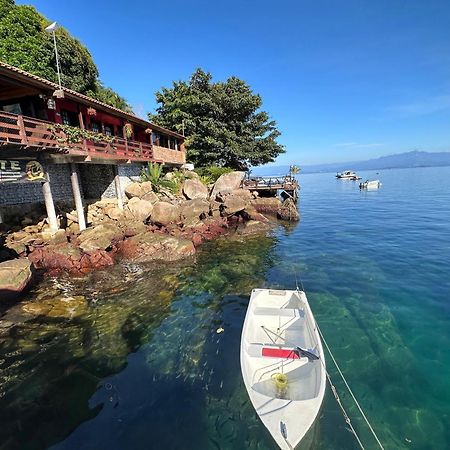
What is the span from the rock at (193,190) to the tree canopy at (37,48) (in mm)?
17412

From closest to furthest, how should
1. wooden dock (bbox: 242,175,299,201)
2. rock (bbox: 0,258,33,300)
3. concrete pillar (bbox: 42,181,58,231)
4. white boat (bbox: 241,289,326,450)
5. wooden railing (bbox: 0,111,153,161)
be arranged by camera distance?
white boat (bbox: 241,289,326,450)
rock (bbox: 0,258,33,300)
wooden railing (bbox: 0,111,153,161)
concrete pillar (bbox: 42,181,58,231)
wooden dock (bbox: 242,175,299,201)

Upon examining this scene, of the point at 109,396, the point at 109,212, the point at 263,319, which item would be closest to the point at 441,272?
the point at 263,319

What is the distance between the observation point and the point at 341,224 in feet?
90.2

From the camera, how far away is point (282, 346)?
24.9 feet

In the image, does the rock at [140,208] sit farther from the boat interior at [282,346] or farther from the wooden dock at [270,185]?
the wooden dock at [270,185]

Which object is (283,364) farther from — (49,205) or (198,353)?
(49,205)

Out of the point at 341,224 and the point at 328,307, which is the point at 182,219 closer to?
the point at 328,307

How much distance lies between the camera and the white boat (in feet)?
18.0

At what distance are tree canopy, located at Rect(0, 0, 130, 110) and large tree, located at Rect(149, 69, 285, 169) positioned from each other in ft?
35.7

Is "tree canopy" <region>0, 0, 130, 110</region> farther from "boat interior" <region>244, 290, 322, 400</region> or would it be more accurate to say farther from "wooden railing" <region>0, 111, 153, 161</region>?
"boat interior" <region>244, 290, 322, 400</region>

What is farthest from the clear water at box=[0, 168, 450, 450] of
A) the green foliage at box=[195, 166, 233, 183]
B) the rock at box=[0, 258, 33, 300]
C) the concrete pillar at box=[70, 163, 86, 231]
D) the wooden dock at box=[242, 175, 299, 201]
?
the green foliage at box=[195, 166, 233, 183]

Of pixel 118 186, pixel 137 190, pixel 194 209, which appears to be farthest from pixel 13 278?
pixel 194 209

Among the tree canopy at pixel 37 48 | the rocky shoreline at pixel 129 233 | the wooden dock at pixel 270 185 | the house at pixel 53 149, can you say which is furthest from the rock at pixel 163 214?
the tree canopy at pixel 37 48

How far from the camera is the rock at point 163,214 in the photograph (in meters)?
21.1
